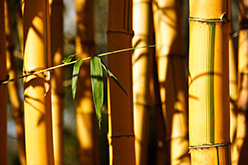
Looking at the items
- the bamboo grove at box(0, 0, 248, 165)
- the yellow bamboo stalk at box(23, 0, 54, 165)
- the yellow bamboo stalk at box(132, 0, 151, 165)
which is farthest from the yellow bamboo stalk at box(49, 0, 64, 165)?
the yellow bamboo stalk at box(23, 0, 54, 165)

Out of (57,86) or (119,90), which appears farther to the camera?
(57,86)

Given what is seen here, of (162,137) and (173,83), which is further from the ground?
(173,83)

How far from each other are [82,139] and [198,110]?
2.37 feet

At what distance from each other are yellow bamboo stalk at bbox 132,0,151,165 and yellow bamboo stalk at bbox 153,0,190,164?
1.7 inches

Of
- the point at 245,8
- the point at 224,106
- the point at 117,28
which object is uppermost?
the point at 245,8

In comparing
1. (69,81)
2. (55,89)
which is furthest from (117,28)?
(69,81)

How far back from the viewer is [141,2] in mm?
1272

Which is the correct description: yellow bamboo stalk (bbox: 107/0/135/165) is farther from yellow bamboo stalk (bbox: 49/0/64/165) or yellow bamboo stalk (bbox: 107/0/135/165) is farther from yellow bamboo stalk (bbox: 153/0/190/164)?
yellow bamboo stalk (bbox: 49/0/64/165)

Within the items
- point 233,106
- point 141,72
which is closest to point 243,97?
point 233,106

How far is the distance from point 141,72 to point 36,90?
526 millimetres

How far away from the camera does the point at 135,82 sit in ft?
4.13

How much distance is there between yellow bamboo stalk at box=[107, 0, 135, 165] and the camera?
37.1 inches

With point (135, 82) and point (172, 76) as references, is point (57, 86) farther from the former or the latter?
point (172, 76)

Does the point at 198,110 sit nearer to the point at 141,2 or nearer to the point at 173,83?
the point at 173,83
